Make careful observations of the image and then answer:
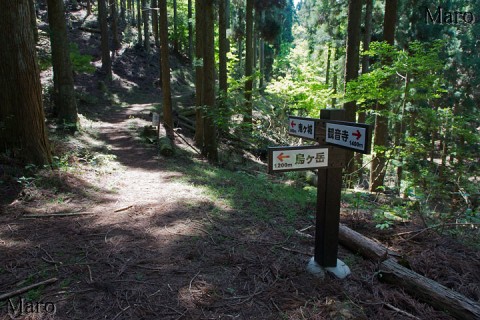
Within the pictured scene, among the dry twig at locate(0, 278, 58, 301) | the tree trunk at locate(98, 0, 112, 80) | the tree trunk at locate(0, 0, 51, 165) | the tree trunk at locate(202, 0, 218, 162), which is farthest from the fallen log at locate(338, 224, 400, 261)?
the tree trunk at locate(98, 0, 112, 80)

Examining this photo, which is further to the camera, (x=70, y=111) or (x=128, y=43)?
(x=128, y=43)

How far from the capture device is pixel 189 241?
428 cm

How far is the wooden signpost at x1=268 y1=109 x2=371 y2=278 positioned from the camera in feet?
10.5

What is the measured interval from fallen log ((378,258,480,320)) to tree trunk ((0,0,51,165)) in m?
6.05

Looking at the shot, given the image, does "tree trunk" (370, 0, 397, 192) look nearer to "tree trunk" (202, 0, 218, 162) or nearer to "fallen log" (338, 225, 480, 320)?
"tree trunk" (202, 0, 218, 162)

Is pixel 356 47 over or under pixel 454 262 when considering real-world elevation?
over

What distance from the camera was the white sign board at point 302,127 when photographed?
359cm

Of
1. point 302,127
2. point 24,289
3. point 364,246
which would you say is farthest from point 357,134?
point 24,289

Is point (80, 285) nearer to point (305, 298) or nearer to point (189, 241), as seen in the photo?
point (189, 241)

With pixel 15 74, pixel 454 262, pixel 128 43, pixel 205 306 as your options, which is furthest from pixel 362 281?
pixel 128 43

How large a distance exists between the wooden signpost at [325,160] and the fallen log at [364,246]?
1.83 feet

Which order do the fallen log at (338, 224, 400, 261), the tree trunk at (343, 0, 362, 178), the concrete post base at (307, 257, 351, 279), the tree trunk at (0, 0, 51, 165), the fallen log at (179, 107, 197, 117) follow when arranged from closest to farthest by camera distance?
the concrete post base at (307, 257, 351, 279) < the fallen log at (338, 224, 400, 261) < the tree trunk at (0, 0, 51, 165) < the tree trunk at (343, 0, 362, 178) < the fallen log at (179, 107, 197, 117)

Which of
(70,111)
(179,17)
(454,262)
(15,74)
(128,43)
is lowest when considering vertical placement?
(454,262)

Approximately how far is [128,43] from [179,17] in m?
7.62
